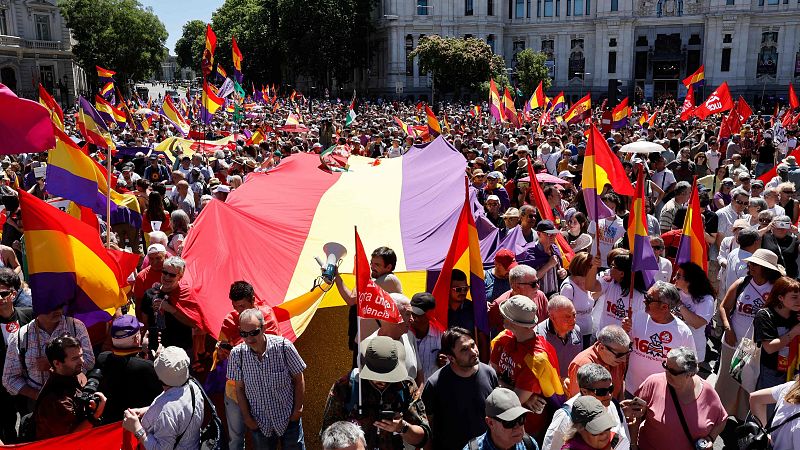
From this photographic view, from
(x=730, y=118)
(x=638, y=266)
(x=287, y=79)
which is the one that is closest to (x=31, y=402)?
(x=638, y=266)

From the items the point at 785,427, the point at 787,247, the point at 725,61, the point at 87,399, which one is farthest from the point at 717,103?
the point at 725,61

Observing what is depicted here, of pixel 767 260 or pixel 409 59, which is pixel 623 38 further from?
pixel 767 260

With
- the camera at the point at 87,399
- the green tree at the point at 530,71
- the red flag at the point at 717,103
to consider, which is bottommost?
the camera at the point at 87,399

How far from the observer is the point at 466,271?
570 centimetres

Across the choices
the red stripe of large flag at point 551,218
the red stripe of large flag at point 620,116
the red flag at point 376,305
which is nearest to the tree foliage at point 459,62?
the red stripe of large flag at point 620,116

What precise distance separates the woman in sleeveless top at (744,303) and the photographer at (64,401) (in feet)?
15.5

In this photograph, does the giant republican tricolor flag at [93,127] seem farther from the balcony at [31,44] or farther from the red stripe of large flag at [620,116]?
the balcony at [31,44]

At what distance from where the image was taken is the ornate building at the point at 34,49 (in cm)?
5228

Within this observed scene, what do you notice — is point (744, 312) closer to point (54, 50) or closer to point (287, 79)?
point (54, 50)

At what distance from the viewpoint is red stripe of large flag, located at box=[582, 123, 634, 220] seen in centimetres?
761

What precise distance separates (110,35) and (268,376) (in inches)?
2427

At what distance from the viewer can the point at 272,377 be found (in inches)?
185

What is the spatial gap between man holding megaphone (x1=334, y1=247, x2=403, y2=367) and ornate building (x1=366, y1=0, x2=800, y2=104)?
55.2 m

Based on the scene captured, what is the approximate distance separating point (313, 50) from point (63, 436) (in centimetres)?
5990
